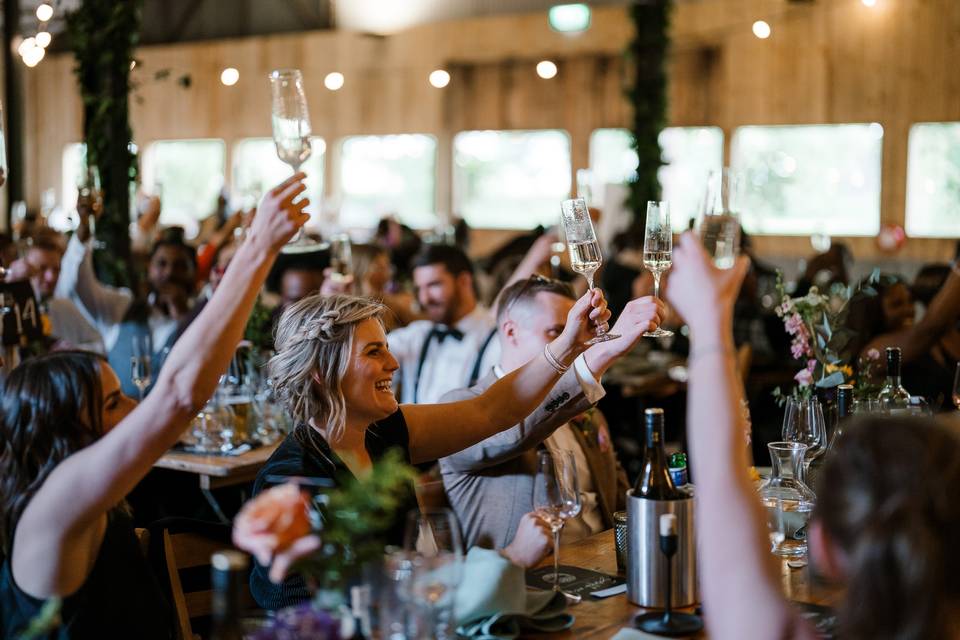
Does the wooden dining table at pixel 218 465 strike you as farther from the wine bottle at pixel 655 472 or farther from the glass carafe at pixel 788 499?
the wine bottle at pixel 655 472

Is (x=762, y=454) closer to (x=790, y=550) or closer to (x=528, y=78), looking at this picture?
(x=790, y=550)

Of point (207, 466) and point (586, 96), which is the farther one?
point (586, 96)

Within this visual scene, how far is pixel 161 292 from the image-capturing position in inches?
216

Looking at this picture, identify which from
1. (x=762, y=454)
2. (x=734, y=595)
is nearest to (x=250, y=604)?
(x=734, y=595)

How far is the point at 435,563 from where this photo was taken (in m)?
1.66

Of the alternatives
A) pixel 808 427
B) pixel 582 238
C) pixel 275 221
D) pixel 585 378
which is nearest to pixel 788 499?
pixel 808 427

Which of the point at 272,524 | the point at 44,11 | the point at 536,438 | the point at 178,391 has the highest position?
the point at 44,11

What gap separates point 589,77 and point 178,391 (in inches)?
437

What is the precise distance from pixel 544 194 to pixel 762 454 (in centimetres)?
707

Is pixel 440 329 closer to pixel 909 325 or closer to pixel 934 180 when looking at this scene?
pixel 909 325

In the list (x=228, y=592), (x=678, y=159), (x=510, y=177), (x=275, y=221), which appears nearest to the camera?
(x=228, y=592)

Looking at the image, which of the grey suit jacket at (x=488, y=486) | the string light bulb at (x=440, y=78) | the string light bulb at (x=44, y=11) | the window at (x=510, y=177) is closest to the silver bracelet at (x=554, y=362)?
the grey suit jacket at (x=488, y=486)

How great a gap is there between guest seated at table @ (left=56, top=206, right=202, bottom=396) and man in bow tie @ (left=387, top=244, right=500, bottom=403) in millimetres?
1042

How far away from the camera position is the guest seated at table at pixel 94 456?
1.77 metres
